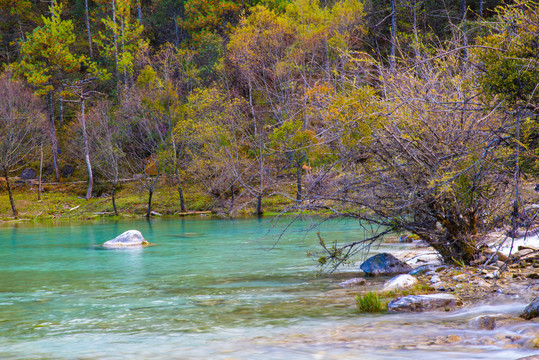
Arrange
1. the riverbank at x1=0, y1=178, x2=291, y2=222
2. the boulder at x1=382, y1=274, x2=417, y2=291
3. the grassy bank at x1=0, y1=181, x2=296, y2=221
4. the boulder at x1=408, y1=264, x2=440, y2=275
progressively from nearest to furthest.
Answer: the boulder at x1=382, y1=274, x2=417, y2=291 < the boulder at x1=408, y1=264, x2=440, y2=275 < the riverbank at x1=0, y1=178, x2=291, y2=222 < the grassy bank at x1=0, y1=181, x2=296, y2=221

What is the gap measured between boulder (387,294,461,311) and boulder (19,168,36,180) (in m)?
49.2

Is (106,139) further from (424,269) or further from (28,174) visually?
(424,269)

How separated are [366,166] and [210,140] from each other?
31816 mm

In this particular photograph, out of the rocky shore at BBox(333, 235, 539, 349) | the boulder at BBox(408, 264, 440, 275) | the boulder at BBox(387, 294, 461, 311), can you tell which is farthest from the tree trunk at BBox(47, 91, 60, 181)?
the boulder at BBox(387, 294, 461, 311)

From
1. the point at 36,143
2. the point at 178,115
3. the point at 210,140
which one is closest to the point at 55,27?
the point at 36,143

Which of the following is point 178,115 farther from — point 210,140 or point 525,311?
point 525,311

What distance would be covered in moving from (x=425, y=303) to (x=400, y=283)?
134cm

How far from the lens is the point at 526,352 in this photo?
565 cm

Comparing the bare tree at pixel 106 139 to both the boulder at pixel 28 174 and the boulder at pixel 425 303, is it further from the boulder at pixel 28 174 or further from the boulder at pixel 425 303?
the boulder at pixel 425 303

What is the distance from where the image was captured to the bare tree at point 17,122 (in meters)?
42.3

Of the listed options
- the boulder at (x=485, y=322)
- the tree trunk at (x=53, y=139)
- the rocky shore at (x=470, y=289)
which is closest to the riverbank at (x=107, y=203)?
the tree trunk at (x=53, y=139)

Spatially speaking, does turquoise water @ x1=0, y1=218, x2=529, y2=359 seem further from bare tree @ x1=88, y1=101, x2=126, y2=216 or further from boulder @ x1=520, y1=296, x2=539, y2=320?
bare tree @ x1=88, y1=101, x2=126, y2=216

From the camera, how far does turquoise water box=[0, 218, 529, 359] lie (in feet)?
21.0

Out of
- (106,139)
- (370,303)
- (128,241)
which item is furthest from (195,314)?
(106,139)
